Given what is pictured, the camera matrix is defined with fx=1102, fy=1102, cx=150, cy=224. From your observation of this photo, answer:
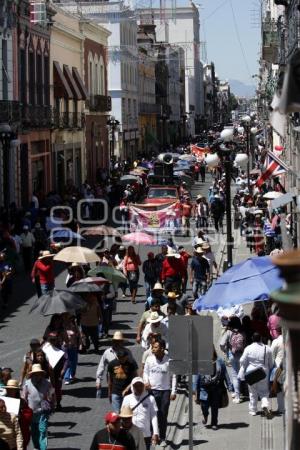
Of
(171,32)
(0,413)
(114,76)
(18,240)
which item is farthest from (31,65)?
(171,32)

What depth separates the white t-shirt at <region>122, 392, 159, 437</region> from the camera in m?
11.0

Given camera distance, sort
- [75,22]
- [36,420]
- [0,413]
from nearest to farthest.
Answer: [0,413] < [36,420] < [75,22]

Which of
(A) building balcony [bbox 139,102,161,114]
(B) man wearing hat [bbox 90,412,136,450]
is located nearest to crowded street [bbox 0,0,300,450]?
(B) man wearing hat [bbox 90,412,136,450]

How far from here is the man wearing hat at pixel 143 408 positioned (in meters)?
10.9

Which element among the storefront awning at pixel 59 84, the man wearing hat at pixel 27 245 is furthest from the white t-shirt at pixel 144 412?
the storefront awning at pixel 59 84

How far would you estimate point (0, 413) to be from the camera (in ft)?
33.0

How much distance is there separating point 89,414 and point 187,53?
453ft

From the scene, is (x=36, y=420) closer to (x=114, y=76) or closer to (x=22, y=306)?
(x=22, y=306)

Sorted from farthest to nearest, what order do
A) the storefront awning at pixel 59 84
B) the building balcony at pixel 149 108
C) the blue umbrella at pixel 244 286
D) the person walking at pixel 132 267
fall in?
the building balcony at pixel 149 108 → the storefront awning at pixel 59 84 → the person walking at pixel 132 267 → the blue umbrella at pixel 244 286

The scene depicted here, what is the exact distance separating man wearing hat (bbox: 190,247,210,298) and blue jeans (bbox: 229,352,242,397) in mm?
6994

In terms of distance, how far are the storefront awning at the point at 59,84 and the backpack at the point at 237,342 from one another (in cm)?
3549

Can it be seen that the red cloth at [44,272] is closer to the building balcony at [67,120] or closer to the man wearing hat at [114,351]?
the man wearing hat at [114,351]

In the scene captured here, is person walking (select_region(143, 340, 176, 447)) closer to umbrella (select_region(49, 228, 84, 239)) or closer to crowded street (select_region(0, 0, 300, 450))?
crowded street (select_region(0, 0, 300, 450))

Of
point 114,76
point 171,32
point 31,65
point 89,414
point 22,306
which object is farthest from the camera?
point 171,32
